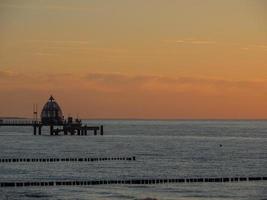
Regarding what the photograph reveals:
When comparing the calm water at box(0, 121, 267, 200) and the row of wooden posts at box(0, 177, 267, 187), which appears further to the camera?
the row of wooden posts at box(0, 177, 267, 187)

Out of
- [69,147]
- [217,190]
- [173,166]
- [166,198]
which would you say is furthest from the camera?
[69,147]

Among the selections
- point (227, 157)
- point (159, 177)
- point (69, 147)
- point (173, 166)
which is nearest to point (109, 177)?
point (159, 177)

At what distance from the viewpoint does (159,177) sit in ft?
319

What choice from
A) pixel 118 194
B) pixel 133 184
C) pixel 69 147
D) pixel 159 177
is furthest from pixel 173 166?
pixel 69 147

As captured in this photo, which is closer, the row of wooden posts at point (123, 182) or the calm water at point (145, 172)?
the calm water at point (145, 172)

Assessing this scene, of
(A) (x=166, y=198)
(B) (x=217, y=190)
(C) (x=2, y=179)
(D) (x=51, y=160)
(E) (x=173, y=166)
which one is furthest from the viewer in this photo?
→ (D) (x=51, y=160)

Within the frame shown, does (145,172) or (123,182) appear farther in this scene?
(145,172)

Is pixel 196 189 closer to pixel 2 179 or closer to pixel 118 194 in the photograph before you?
pixel 118 194

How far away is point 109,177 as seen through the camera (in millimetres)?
98250

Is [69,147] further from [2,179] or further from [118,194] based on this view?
[118,194]

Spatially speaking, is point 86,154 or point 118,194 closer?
point 118,194

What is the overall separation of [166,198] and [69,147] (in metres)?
96.1

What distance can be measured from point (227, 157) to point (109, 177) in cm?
4629

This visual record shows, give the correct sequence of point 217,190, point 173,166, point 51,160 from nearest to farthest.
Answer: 1. point 217,190
2. point 173,166
3. point 51,160
